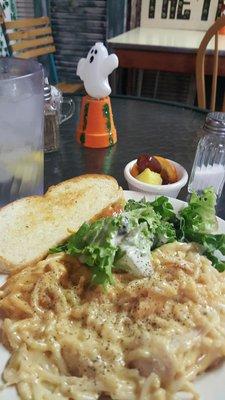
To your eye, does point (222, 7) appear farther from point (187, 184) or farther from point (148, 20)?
point (187, 184)

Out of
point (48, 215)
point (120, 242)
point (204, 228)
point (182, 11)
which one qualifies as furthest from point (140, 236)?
point (182, 11)

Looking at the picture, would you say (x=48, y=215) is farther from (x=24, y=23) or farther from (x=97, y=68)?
(x=24, y=23)

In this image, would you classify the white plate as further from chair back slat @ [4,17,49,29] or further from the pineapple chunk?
chair back slat @ [4,17,49,29]

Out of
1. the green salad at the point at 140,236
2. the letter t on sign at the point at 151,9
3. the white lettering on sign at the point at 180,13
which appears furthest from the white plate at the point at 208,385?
the letter t on sign at the point at 151,9

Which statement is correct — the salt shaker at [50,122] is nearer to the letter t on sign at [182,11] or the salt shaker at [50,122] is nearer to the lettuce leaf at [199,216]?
the lettuce leaf at [199,216]

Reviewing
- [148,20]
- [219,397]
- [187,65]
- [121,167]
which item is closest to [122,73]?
[148,20]

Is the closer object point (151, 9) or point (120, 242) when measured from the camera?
point (120, 242)
